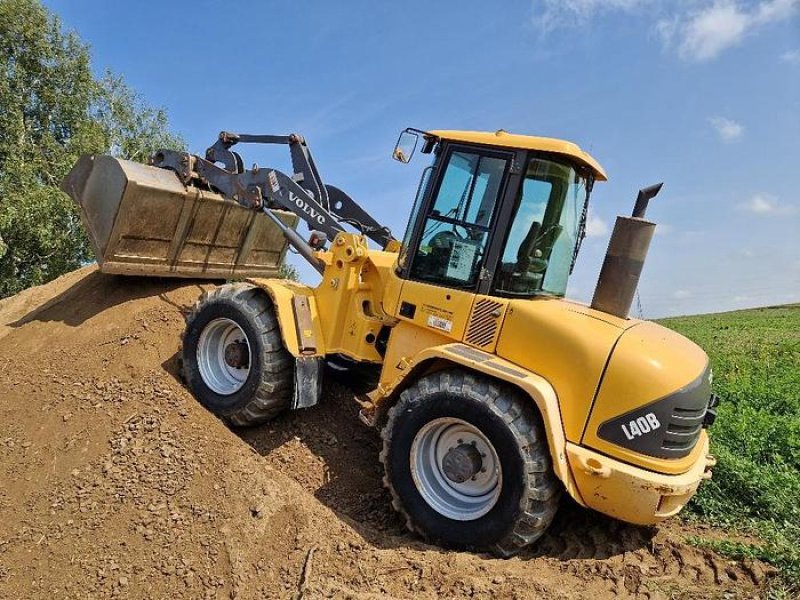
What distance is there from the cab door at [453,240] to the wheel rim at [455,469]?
671mm

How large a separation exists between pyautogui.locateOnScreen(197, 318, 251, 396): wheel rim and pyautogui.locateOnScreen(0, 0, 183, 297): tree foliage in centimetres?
1125

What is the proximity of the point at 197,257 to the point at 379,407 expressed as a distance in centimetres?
388

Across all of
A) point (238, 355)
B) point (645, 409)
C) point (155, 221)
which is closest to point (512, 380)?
point (645, 409)

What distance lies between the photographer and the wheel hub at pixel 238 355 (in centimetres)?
546

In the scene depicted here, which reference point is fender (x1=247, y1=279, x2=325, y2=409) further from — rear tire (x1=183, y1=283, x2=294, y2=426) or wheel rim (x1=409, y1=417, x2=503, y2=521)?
wheel rim (x1=409, y1=417, x2=503, y2=521)

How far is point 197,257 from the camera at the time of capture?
7352 millimetres

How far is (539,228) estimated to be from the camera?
428cm

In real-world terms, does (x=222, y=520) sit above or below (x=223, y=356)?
below

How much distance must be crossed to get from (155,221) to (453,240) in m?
3.83

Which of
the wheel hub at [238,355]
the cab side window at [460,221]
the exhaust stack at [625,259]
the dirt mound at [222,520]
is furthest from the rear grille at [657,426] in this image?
the wheel hub at [238,355]

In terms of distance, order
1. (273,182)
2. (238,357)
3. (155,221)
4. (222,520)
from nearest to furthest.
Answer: (222,520) → (238,357) → (273,182) → (155,221)

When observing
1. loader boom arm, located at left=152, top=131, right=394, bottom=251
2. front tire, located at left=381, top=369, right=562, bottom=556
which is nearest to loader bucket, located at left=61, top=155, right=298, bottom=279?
loader boom arm, located at left=152, top=131, right=394, bottom=251

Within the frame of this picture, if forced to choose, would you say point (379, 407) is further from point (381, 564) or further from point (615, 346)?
point (615, 346)

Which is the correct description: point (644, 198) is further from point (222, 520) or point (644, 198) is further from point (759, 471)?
point (222, 520)
